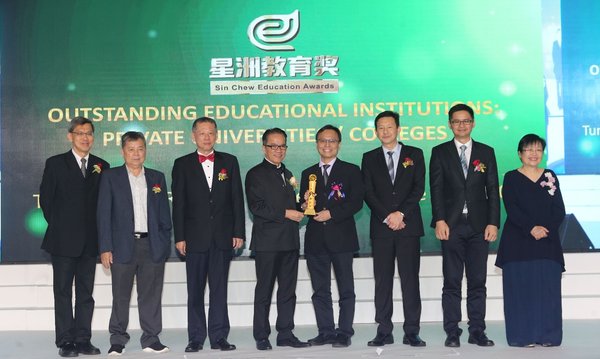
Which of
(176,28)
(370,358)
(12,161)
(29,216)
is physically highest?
(176,28)

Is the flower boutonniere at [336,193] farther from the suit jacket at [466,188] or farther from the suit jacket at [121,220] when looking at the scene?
the suit jacket at [121,220]

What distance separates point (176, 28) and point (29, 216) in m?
1.83

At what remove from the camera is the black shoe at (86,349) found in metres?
4.86

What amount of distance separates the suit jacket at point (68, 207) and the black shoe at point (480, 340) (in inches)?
89.6

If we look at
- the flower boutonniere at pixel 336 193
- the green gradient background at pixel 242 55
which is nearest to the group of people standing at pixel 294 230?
the flower boutonniere at pixel 336 193

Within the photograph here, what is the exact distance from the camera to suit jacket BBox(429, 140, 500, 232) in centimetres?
490

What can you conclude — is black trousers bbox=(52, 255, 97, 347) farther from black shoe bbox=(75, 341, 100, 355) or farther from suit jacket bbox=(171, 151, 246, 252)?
suit jacket bbox=(171, 151, 246, 252)

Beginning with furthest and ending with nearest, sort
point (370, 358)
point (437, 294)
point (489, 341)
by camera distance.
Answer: point (437, 294), point (489, 341), point (370, 358)

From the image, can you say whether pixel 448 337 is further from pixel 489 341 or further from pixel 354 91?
pixel 354 91

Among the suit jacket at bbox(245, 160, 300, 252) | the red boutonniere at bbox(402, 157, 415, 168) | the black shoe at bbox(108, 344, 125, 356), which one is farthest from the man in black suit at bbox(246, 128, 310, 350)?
the black shoe at bbox(108, 344, 125, 356)

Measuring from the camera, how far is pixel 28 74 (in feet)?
20.9

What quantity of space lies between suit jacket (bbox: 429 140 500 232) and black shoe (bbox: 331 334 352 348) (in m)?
0.87

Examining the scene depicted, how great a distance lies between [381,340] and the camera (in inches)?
194

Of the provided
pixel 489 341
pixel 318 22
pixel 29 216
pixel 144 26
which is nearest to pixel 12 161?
pixel 29 216
